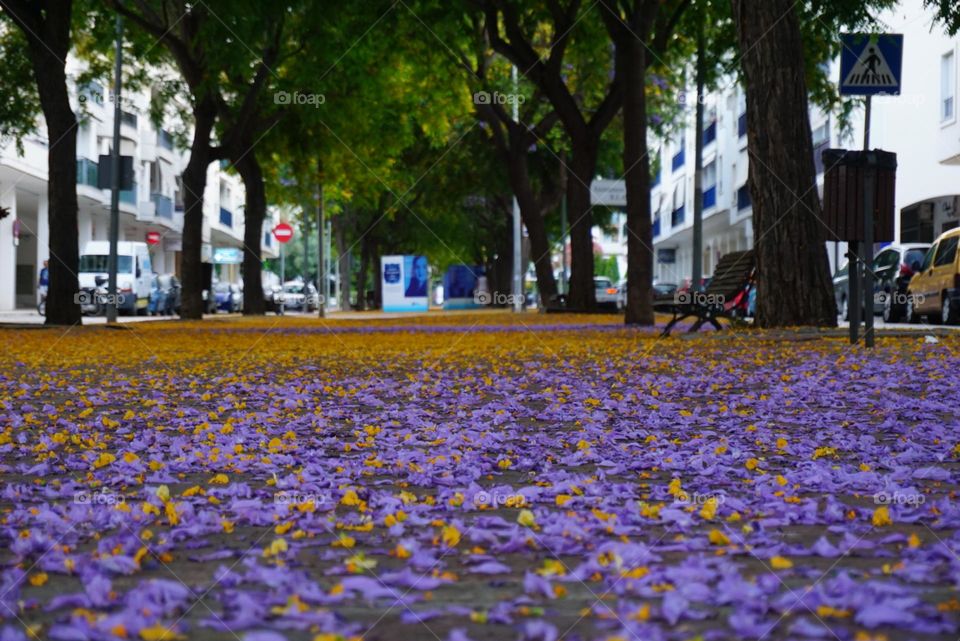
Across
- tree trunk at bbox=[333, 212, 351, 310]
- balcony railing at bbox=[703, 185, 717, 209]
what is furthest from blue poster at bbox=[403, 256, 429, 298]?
balcony railing at bbox=[703, 185, 717, 209]

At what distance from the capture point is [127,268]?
147 feet

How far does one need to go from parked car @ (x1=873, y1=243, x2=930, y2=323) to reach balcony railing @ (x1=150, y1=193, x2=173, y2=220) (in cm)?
3806

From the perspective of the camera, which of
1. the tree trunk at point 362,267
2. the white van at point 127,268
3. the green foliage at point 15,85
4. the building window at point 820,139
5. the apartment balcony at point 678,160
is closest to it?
the green foliage at point 15,85

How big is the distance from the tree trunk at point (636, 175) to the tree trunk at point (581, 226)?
20.5 ft

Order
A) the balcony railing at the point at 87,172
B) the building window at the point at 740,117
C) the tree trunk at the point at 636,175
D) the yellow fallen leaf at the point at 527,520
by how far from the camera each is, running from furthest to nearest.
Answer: the building window at the point at 740,117, the balcony railing at the point at 87,172, the tree trunk at the point at 636,175, the yellow fallen leaf at the point at 527,520

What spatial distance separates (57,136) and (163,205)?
138ft

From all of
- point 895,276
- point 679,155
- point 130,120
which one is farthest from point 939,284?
point 679,155

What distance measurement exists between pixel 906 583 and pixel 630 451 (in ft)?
9.99

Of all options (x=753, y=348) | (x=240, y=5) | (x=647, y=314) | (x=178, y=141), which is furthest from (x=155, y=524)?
(x=178, y=141)

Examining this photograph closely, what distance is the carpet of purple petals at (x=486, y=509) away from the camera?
3439mm

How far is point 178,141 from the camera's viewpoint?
35.7 metres

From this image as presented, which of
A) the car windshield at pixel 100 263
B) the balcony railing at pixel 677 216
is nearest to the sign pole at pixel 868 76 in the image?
the car windshield at pixel 100 263

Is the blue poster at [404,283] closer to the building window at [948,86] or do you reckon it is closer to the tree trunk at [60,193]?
the building window at [948,86]

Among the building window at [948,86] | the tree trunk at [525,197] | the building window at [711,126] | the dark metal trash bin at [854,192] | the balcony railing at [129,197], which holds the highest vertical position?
the building window at [711,126]
